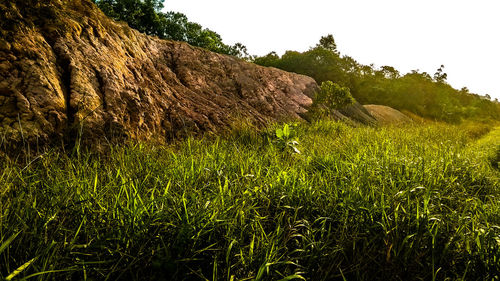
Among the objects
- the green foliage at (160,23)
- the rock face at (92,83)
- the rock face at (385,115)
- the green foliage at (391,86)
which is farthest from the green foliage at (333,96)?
the green foliage at (160,23)

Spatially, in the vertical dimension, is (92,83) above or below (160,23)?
below

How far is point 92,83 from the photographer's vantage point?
9.09 feet

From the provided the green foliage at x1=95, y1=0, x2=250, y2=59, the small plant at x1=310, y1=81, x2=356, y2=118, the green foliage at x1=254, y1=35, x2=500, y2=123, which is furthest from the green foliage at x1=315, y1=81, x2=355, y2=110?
the green foliage at x1=95, y1=0, x2=250, y2=59

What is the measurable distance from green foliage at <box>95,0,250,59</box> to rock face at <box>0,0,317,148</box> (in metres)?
18.1

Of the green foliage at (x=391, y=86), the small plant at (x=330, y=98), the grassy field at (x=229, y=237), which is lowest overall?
the grassy field at (x=229, y=237)

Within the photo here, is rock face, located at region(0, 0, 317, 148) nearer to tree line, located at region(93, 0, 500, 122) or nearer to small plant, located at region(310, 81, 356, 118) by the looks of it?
small plant, located at region(310, 81, 356, 118)

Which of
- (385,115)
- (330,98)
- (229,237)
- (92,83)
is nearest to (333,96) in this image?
(330,98)

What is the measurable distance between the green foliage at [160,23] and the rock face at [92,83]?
18.1 meters

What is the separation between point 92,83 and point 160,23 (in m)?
23.3

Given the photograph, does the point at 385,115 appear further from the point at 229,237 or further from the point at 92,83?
the point at 229,237

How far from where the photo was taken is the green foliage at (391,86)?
14.1 metres

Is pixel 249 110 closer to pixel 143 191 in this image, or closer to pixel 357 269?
pixel 143 191

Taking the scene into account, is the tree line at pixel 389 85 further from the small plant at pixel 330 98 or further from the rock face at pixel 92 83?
the rock face at pixel 92 83

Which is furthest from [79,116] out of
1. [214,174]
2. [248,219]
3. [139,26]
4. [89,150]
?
[139,26]
